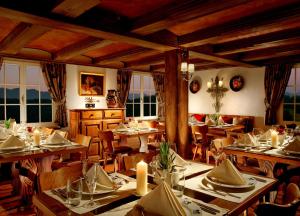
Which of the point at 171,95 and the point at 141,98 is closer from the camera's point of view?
the point at 171,95

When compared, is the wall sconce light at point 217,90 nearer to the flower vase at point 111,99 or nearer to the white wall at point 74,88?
the flower vase at point 111,99

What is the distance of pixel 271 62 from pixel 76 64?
541cm

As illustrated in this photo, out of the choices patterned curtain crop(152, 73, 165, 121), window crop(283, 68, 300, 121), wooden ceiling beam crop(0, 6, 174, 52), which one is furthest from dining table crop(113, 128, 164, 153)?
window crop(283, 68, 300, 121)

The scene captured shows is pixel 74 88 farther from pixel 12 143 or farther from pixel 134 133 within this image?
pixel 12 143

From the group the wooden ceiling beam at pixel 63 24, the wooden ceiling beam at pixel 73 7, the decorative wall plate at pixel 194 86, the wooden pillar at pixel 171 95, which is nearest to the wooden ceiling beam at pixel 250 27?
the wooden pillar at pixel 171 95

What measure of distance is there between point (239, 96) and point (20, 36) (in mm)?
6466

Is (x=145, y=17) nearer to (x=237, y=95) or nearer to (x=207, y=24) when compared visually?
(x=207, y=24)

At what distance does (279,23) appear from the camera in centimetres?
335

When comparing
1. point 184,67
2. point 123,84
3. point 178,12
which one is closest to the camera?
point 178,12

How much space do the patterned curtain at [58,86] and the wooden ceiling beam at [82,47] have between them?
1.52 ft

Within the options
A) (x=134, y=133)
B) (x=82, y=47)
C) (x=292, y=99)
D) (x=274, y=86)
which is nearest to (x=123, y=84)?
(x=82, y=47)

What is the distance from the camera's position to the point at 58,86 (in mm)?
6309

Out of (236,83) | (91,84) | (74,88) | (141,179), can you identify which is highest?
(236,83)

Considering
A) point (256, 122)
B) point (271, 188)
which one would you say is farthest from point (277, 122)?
point (271, 188)
